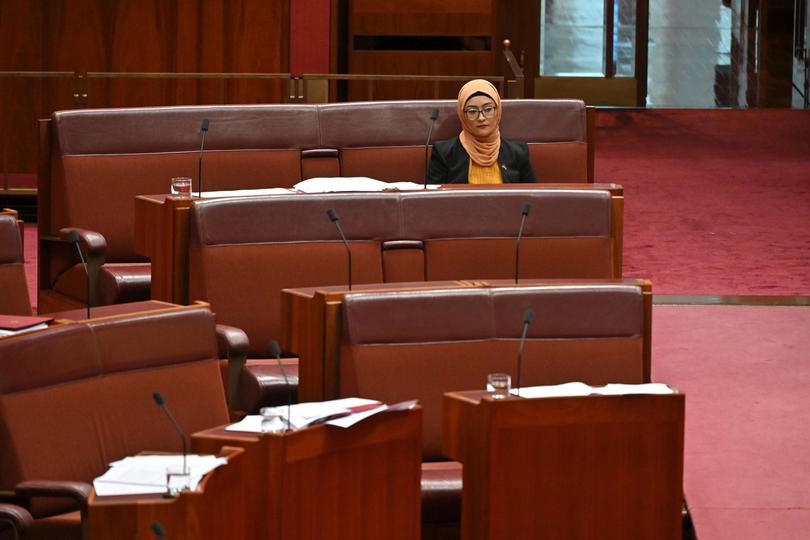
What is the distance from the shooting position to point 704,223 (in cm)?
721

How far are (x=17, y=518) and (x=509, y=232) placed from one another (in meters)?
1.89

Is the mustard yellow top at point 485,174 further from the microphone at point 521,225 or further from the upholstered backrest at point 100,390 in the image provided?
the upholstered backrest at point 100,390

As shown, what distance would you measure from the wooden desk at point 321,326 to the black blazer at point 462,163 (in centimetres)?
156

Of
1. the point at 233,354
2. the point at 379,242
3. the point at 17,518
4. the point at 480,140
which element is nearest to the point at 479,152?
the point at 480,140

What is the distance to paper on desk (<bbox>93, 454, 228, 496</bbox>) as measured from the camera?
2.66 m

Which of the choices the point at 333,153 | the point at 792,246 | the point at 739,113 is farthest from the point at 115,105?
the point at 739,113

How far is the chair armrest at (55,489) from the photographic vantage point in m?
2.79

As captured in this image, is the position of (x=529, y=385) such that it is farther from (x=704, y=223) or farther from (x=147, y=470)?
(x=704, y=223)

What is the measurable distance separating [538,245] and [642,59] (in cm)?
733

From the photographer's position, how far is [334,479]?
2.98m

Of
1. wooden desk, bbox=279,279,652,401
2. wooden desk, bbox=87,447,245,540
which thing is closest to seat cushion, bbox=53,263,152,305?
wooden desk, bbox=279,279,652,401

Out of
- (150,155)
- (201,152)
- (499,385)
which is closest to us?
(499,385)

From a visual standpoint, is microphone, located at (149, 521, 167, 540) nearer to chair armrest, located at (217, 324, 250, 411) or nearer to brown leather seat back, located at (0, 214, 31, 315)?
chair armrest, located at (217, 324, 250, 411)

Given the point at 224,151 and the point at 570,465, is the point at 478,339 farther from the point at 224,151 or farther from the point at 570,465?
the point at 224,151
